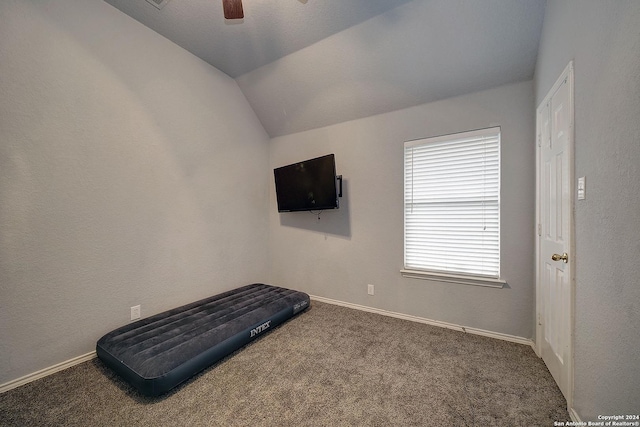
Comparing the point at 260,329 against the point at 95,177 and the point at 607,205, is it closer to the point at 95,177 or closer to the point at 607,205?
the point at 95,177

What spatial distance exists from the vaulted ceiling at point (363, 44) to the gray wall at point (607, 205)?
693mm

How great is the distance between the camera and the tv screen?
2.89 m

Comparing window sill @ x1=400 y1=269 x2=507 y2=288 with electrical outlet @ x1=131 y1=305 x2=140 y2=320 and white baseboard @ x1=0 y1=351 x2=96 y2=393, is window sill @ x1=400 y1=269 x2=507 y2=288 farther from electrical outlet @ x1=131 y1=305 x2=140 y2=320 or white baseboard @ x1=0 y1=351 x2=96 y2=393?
white baseboard @ x1=0 y1=351 x2=96 y2=393

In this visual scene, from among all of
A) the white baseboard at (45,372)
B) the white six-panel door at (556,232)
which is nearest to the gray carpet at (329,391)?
the white baseboard at (45,372)

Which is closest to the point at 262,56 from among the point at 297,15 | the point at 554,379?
the point at 297,15

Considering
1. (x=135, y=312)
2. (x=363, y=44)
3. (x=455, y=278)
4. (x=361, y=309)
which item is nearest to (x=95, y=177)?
(x=135, y=312)

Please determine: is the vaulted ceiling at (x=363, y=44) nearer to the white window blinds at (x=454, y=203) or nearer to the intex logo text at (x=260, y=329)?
the white window blinds at (x=454, y=203)

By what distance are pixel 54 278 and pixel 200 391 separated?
1474 millimetres

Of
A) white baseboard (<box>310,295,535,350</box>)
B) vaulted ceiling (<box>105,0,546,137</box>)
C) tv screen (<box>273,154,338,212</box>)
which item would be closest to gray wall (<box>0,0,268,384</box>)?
vaulted ceiling (<box>105,0,546,137</box>)

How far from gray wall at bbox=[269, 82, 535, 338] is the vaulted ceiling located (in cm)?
24

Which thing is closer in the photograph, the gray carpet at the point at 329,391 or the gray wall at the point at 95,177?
the gray carpet at the point at 329,391

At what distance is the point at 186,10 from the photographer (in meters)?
2.19

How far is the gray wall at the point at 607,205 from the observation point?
2.90 feet

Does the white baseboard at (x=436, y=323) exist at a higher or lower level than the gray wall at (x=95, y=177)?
lower
